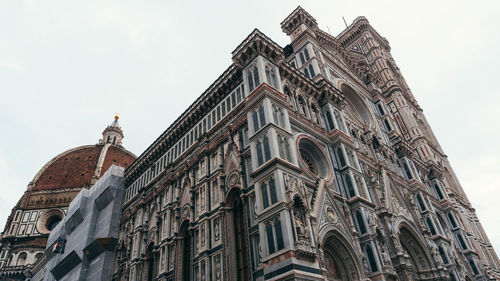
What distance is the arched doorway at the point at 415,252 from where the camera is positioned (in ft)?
83.3

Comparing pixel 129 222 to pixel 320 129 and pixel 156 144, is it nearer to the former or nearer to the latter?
pixel 156 144

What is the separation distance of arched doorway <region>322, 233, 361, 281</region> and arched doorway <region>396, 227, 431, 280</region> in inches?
326

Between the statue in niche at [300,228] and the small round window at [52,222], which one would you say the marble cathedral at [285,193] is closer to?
the statue in niche at [300,228]

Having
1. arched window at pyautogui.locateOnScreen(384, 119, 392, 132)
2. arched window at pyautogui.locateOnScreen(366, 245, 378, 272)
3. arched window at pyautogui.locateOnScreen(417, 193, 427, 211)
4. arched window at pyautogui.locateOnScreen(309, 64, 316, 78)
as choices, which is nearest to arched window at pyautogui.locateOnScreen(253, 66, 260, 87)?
arched window at pyautogui.locateOnScreen(309, 64, 316, 78)

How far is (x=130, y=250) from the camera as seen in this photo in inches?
1145

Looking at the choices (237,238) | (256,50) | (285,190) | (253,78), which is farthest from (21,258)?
(285,190)

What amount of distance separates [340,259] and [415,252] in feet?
35.0

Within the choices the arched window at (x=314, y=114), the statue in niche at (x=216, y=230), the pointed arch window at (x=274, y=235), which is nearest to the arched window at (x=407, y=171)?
the arched window at (x=314, y=114)

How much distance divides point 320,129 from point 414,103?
37.9m

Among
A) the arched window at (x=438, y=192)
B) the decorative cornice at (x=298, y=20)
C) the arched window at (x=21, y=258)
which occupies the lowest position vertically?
the arched window at (x=438, y=192)

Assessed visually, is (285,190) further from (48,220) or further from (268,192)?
(48,220)

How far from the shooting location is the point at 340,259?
62.4ft

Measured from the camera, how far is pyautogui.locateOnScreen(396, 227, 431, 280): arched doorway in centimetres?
2539

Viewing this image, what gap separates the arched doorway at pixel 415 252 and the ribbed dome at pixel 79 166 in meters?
56.7
